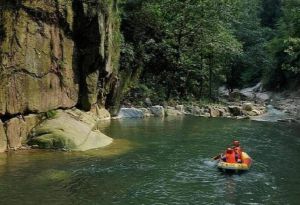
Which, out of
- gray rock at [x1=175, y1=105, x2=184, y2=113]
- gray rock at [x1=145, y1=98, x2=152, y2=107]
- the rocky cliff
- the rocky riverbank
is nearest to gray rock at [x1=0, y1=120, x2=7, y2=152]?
the rocky cliff

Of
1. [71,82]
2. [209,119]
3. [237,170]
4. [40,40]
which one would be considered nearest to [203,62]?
[209,119]

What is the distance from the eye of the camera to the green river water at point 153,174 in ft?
55.9

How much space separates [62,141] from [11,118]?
283cm

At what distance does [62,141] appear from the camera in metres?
24.6

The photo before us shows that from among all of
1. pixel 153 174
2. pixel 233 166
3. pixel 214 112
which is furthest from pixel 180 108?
pixel 153 174

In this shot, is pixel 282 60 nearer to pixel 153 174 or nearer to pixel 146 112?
pixel 146 112

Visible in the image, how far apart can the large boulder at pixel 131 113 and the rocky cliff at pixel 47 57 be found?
25.7 feet

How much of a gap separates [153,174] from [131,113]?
2092 centimetres

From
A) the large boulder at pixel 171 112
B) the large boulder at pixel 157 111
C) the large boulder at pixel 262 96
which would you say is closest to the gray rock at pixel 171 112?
the large boulder at pixel 171 112

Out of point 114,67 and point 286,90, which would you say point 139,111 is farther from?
point 286,90

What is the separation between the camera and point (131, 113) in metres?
41.2

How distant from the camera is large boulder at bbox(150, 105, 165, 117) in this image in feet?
140

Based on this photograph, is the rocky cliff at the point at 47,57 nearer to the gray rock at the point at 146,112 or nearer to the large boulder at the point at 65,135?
the large boulder at the point at 65,135

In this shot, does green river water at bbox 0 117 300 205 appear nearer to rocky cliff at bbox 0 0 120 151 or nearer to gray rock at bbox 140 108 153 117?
rocky cliff at bbox 0 0 120 151
